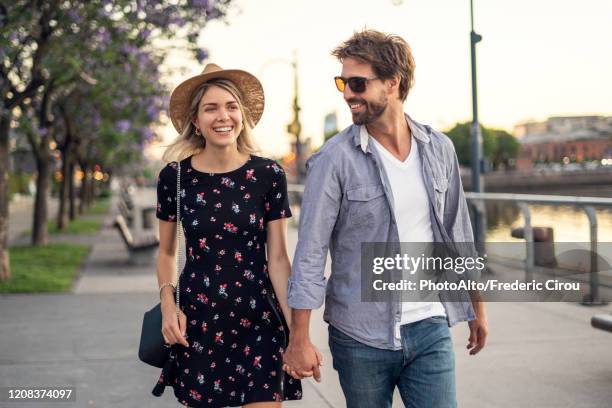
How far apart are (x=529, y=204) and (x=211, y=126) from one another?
24.1 feet

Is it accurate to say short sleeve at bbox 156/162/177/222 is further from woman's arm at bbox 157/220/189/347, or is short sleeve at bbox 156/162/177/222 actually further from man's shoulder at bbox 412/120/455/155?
man's shoulder at bbox 412/120/455/155

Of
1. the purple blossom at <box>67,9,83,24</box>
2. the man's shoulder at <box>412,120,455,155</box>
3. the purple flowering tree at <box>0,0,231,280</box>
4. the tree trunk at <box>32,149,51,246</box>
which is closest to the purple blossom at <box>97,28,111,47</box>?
the purple flowering tree at <box>0,0,231,280</box>

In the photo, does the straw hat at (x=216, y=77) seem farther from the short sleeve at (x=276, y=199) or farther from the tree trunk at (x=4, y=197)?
the tree trunk at (x=4, y=197)

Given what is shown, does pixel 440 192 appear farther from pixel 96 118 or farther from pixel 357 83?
pixel 96 118

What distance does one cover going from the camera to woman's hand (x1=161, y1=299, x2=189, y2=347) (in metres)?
3.14

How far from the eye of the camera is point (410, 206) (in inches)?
114

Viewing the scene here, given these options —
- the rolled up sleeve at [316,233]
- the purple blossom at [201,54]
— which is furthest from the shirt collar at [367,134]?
the purple blossom at [201,54]

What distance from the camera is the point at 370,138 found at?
2924 millimetres

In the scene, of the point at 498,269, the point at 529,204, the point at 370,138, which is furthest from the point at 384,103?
the point at 498,269

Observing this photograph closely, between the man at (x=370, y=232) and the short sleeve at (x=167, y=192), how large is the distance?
666 millimetres

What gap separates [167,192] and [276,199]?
0.44m

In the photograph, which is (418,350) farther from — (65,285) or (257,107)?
(65,285)

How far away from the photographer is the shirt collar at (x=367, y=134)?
2879 millimetres

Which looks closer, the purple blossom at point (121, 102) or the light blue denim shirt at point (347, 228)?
the light blue denim shirt at point (347, 228)
